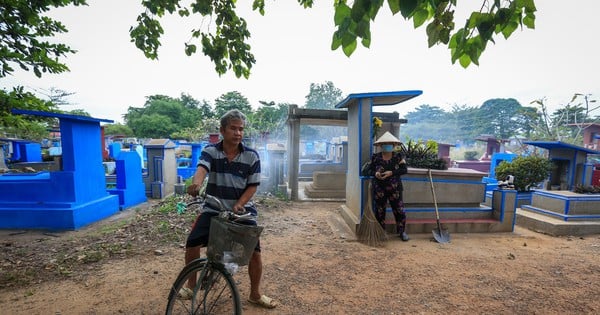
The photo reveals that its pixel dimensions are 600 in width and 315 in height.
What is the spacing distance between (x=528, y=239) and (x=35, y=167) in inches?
688

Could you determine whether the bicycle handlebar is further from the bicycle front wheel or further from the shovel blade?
the shovel blade

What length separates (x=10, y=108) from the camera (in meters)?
3.89

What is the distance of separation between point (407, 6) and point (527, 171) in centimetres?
875

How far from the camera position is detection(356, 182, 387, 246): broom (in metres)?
5.08

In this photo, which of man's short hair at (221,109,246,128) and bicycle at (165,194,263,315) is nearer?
bicycle at (165,194,263,315)

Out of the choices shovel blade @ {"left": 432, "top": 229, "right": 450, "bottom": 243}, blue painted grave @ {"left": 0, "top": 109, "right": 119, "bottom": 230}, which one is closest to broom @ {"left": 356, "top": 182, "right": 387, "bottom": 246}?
shovel blade @ {"left": 432, "top": 229, "right": 450, "bottom": 243}

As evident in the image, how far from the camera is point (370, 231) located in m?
5.14

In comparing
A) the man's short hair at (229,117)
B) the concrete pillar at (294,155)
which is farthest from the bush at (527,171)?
the man's short hair at (229,117)

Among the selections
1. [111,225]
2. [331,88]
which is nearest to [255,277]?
[111,225]

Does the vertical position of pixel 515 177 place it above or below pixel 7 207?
above

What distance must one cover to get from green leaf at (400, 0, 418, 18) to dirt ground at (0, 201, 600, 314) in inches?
112

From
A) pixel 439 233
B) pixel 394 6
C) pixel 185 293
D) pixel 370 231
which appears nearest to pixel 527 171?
pixel 439 233

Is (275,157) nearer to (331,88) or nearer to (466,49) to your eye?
(466,49)

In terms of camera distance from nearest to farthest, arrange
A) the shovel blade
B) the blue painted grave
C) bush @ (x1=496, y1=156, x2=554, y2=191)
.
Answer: the shovel blade
the blue painted grave
bush @ (x1=496, y1=156, x2=554, y2=191)
